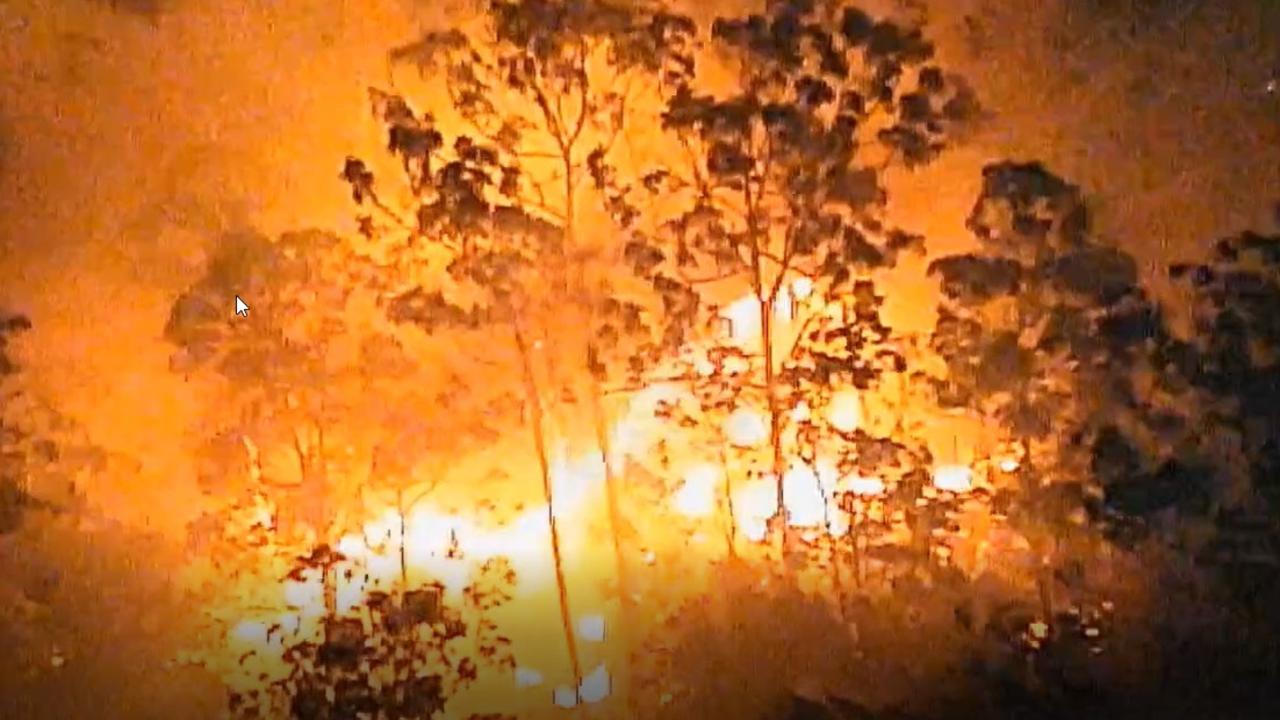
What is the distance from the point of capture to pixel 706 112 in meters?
1.86

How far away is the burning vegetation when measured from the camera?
1843 mm

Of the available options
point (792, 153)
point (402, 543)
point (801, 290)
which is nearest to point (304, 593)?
point (402, 543)

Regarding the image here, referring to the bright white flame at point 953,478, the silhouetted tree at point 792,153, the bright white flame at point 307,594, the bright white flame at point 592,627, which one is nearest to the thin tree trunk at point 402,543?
the bright white flame at point 307,594

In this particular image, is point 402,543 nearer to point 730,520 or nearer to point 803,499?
point 730,520

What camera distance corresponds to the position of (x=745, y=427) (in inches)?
73.6

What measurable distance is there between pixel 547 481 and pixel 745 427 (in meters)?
0.30

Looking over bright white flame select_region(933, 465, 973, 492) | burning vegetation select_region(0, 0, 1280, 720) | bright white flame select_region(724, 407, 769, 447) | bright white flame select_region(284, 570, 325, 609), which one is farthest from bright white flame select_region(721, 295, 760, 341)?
bright white flame select_region(284, 570, 325, 609)

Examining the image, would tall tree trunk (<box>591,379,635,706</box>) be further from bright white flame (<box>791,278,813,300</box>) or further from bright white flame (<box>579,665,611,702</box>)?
bright white flame (<box>791,278,813,300</box>)

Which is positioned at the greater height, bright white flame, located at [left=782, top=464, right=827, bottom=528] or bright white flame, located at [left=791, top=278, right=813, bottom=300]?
bright white flame, located at [left=791, top=278, right=813, bottom=300]

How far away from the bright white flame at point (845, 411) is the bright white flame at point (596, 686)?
0.50 metres

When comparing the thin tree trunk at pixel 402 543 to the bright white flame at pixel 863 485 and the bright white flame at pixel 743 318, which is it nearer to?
the bright white flame at pixel 743 318

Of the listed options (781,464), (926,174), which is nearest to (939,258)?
(926,174)

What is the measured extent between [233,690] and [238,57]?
0.92m

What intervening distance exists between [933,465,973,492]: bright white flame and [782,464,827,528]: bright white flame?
6.7 inches
